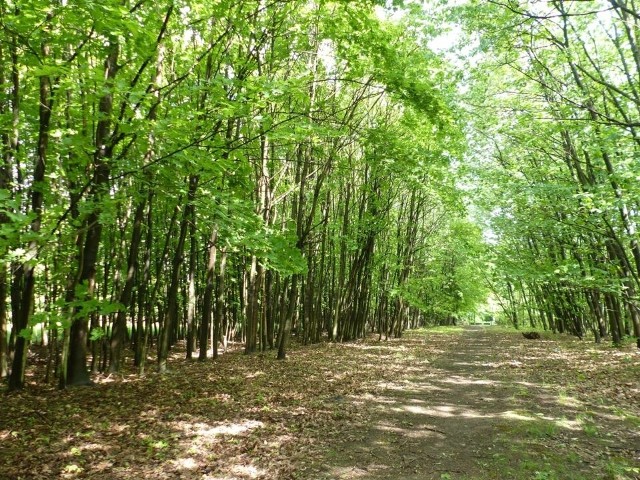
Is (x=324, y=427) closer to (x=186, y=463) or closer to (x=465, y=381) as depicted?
(x=186, y=463)

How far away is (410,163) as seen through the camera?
11.8 metres

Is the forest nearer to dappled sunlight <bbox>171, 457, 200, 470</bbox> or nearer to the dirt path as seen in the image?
dappled sunlight <bbox>171, 457, 200, 470</bbox>

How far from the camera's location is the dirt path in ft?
18.1

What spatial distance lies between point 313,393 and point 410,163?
21.6ft

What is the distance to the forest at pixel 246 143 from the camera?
6.75 m

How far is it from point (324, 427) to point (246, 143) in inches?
208

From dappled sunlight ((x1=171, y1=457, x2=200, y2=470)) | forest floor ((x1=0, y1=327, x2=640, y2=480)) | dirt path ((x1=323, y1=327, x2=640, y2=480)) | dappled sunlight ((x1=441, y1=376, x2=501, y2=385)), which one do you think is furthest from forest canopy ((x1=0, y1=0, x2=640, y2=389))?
dappled sunlight ((x1=441, y1=376, x2=501, y2=385))

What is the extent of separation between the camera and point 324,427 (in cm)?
729

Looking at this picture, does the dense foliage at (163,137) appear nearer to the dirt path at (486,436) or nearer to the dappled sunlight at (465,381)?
the dirt path at (486,436)

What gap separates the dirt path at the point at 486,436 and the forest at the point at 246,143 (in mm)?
3825

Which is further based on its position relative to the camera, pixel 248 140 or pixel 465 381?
pixel 465 381

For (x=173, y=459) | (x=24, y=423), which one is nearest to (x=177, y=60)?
(x=24, y=423)

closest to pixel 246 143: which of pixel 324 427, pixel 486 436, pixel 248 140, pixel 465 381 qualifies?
pixel 248 140

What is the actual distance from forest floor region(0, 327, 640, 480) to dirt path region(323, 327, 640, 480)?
0.02 meters
